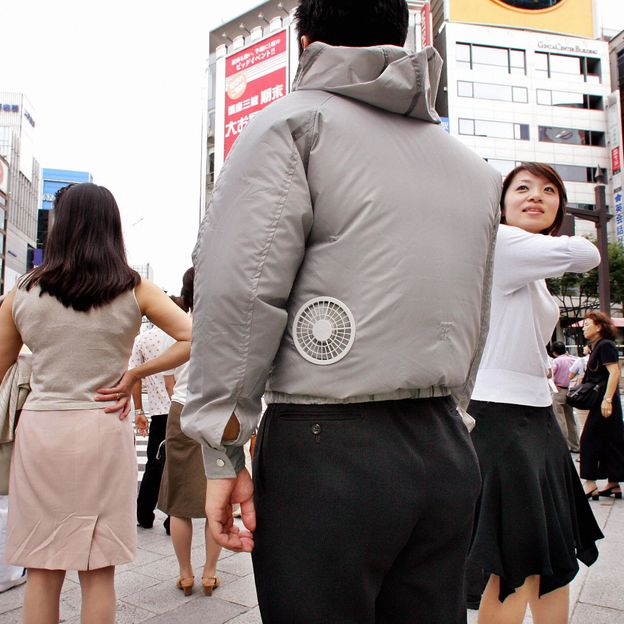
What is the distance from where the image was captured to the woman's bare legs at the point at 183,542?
3207 mm

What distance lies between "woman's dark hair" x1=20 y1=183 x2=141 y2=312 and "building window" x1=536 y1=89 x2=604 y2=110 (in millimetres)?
47754

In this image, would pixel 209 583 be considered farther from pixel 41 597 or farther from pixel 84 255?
pixel 84 255

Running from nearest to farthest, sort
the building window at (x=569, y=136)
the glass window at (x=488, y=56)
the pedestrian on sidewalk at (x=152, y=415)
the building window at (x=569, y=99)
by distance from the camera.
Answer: the pedestrian on sidewalk at (x=152, y=415)
the glass window at (x=488, y=56)
the building window at (x=569, y=136)
the building window at (x=569, y=99)

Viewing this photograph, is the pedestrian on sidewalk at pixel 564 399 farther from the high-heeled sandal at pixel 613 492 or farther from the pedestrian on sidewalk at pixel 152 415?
the pedestrian on sidewalk at pixel 152 415

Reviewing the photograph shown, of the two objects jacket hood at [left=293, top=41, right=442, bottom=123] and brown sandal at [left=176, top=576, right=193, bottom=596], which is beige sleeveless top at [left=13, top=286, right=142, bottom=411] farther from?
brown sandal at [left=176, top=576, right=193, bottom=596]

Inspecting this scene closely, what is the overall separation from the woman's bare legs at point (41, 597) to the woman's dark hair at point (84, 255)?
0.92 metres

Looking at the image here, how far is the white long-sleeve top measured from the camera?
2.10 m

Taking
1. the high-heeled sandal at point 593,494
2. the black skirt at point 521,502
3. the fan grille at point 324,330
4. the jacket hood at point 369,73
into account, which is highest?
the jacket hood at point 369,73

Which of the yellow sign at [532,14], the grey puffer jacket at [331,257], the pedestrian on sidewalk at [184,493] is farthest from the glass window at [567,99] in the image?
the grey puffer jacket at [331,257]

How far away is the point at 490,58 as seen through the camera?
44031 mm

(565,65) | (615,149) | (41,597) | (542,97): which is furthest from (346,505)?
(565,65)

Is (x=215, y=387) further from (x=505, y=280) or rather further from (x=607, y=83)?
(x=607, y=83)

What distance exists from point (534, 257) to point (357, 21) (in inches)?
44.6

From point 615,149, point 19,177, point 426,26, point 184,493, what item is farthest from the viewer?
point 19,177
